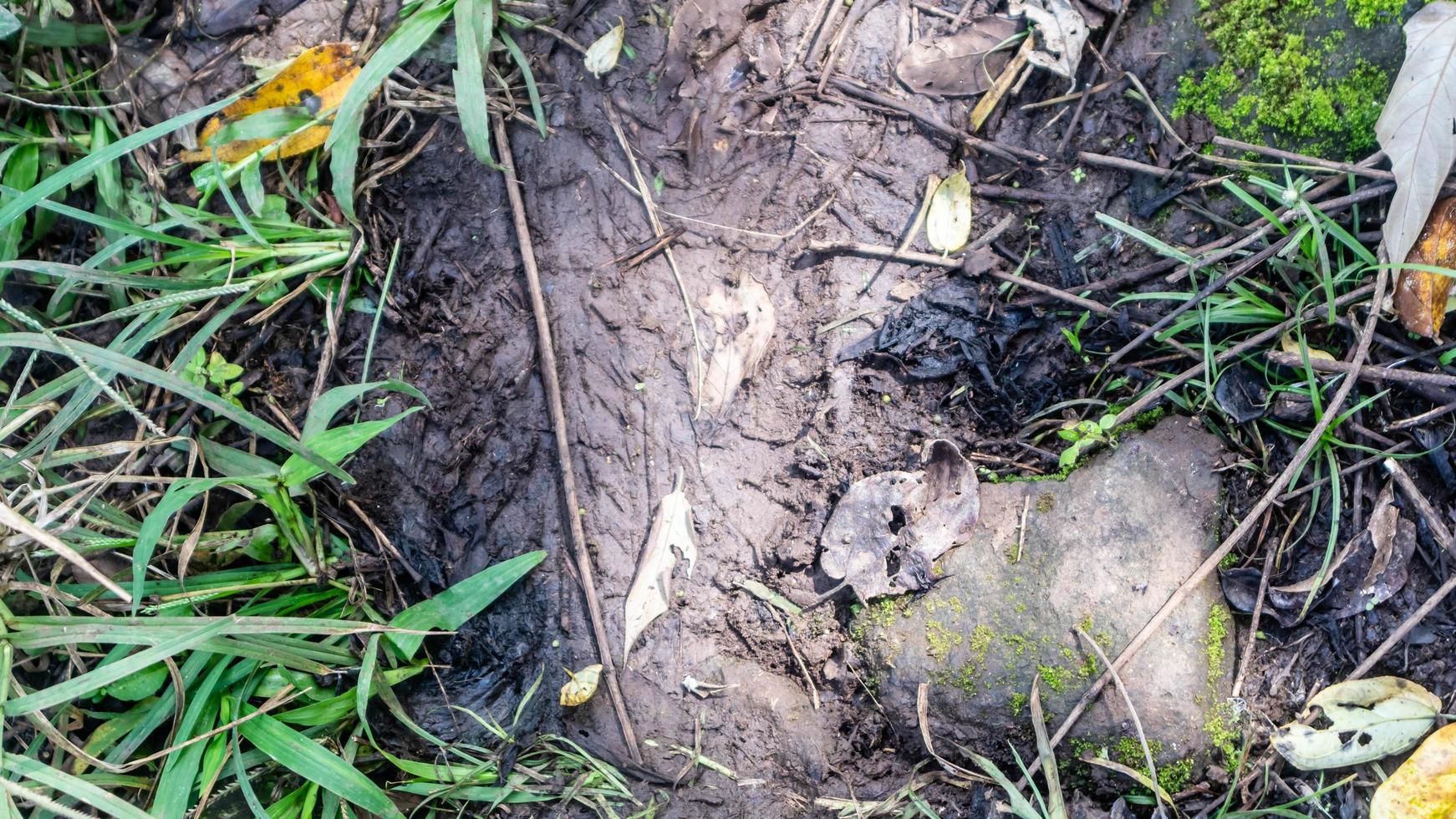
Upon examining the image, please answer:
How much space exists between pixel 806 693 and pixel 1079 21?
6.47ft

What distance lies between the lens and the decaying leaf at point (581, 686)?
217 centimetres

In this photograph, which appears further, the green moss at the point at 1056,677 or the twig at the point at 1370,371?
the green moss at the point at 1056,677

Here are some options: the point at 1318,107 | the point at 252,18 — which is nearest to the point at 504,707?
the point at 252,18

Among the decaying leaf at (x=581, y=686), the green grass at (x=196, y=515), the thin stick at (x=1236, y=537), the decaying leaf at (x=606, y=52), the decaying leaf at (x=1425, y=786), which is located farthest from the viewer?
the decaying leaf at (x=606, y=52)

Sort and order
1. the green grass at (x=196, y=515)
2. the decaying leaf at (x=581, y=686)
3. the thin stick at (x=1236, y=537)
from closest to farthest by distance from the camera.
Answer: the thin stick at (x=1236, y=537), the green grass at (x=196, y=515), the decaying leaf at (x=581, y=686)

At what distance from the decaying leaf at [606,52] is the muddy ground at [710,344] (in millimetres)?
45

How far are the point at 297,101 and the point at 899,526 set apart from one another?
83.8 inches

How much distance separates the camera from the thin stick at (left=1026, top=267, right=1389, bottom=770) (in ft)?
6.41

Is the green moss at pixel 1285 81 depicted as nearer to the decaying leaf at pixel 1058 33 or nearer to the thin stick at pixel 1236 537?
the decaying leaf at pixel 1058 33

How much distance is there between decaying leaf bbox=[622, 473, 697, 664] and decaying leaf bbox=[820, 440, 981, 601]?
375mm

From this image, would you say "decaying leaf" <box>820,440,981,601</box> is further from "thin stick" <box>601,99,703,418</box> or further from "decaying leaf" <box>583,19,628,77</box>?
"decaying leaf" <box>583,19,628,77</box>

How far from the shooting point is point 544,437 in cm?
228

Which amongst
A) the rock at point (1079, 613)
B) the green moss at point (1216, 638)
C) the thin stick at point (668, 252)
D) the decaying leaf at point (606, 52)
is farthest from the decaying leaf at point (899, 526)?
the decaying leaf at point (606, 52)

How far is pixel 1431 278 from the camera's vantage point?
1898mm
